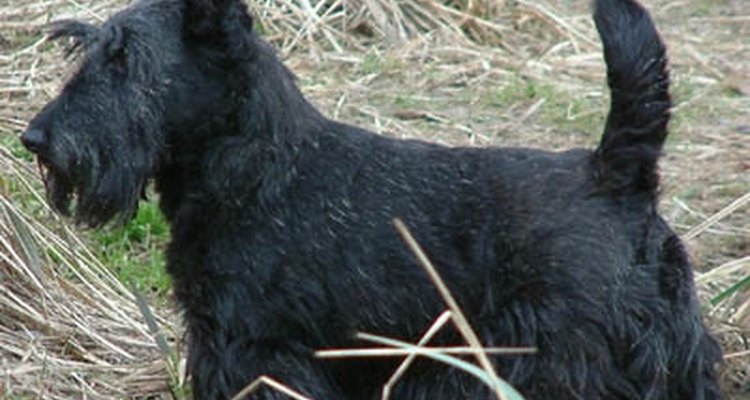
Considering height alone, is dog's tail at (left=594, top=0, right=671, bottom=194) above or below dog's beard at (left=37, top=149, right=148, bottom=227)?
above

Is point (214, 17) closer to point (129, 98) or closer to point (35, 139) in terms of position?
point (129, 98)

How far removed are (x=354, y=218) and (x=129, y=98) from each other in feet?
2.43

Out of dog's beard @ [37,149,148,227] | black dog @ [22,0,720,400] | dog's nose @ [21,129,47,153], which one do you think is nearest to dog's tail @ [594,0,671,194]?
black dog @ [22,0,720,400]

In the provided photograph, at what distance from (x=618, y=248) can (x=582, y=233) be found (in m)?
0.11

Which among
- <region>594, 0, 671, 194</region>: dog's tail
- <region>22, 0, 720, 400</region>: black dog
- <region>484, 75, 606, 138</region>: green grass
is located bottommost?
<region>484, 75, 606, 138</region>: green grass

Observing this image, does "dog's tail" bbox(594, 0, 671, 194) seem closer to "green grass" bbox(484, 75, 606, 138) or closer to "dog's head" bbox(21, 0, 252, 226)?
"dog's head" bbox(21, 0, 252, 226)

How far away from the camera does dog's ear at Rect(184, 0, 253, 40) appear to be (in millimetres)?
4871

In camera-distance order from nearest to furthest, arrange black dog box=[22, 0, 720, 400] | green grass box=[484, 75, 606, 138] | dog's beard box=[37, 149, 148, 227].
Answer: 1. black dog box=[22, 0, 720, 400]
2. dog's beard box=[37, 149, 148, 227]
3. green grass box=[484, 75, 606, 138]

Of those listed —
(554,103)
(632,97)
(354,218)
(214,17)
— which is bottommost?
(554,103)

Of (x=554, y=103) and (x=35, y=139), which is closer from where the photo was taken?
(x=35, y=139)

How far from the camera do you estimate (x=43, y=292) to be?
20.2 ft

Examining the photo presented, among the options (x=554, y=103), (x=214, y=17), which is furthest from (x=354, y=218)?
(x=554, y=103)

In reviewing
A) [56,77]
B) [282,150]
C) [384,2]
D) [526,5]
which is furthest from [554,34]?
[282,150]

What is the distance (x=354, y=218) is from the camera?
4926 millimetres
